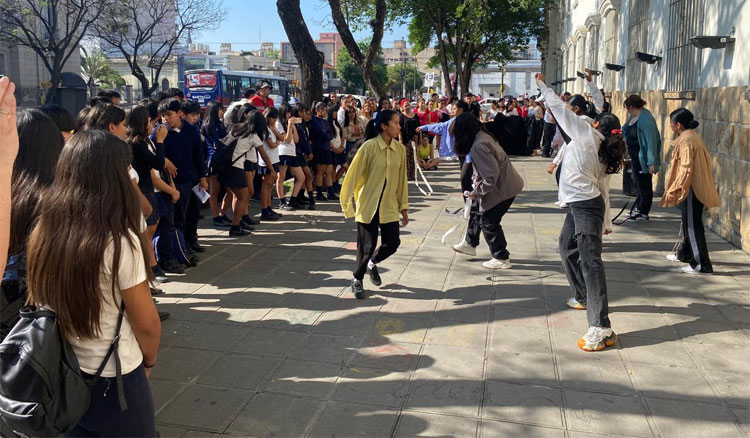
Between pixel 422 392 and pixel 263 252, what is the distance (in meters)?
4.09

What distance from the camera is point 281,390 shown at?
4047 millimetres

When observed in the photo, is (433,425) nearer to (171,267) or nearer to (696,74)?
(171,267)

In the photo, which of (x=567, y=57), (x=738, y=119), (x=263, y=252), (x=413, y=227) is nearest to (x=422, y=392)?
(x=263, y=252)

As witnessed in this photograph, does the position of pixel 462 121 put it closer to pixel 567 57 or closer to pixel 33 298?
pixel 33 298

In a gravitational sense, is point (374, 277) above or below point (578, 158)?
below

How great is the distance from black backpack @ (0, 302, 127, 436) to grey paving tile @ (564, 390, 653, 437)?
2577 mm

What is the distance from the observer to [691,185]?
651cm

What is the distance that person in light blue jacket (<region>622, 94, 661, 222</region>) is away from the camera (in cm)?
912

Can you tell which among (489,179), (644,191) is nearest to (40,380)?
(489,179)

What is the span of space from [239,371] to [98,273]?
2.22 meters

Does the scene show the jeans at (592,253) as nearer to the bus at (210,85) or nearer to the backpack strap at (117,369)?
the backpack strap at (117,369)

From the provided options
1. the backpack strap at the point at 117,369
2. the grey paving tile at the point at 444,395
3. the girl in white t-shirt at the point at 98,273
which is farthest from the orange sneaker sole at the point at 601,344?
the backpack strap at the point at 117,369

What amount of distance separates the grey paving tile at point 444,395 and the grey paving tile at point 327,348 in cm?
60

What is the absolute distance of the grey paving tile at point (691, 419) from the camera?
3.55 m
